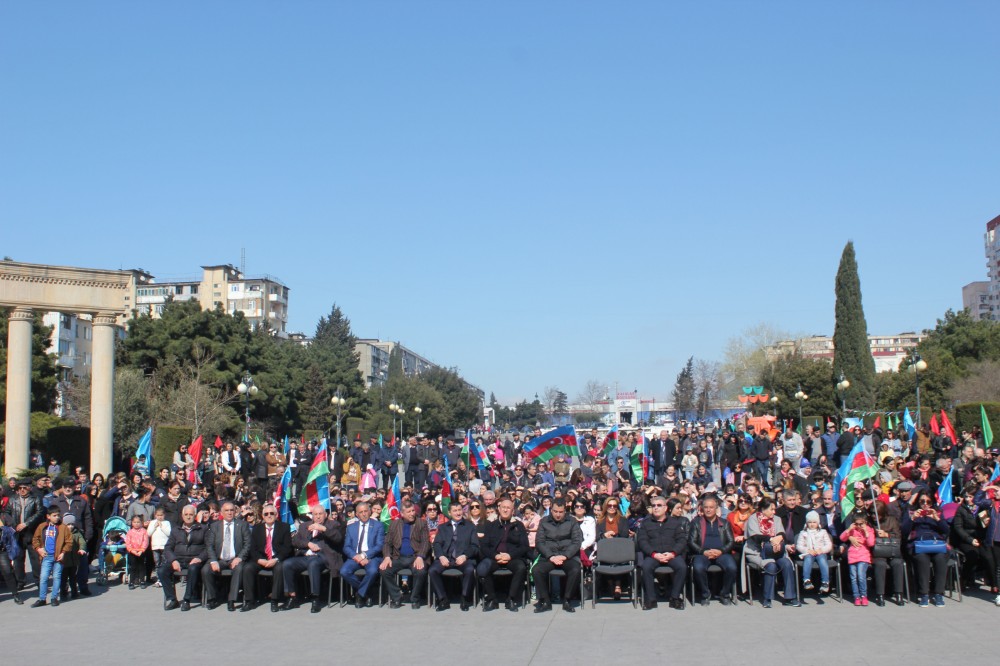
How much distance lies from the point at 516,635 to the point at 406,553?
10.0 feet

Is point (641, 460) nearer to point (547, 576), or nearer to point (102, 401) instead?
point (547, 576)

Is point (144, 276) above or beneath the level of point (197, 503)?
above

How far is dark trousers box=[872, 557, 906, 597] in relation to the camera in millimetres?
13422

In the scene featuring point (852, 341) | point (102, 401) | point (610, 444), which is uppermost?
point (852, 341)

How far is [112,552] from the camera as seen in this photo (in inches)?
A: 661

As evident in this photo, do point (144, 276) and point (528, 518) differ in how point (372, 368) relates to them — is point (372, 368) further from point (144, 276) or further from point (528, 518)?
point (528, 518)

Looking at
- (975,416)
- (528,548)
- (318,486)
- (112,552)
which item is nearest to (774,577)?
(528,548)

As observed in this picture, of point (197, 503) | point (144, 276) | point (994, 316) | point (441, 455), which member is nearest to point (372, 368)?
point (144, 276)

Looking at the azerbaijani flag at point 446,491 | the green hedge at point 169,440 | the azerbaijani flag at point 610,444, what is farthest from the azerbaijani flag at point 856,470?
the green hedge at point 169,440

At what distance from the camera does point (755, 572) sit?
14391 mm

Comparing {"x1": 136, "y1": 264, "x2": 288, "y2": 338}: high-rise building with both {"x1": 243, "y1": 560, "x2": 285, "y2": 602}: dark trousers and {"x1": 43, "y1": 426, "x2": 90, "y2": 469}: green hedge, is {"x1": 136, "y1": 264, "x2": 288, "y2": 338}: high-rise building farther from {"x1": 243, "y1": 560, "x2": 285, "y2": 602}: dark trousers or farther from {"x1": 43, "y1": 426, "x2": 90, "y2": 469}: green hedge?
{"x1": 243, "y1": 560, "x2": 285, "y2": 602}: dark trousers

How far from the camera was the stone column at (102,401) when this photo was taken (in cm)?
2764

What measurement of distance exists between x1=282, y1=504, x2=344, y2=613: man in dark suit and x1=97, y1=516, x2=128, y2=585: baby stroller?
4194 millimetres

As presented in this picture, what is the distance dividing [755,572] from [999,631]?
3.57 metres
